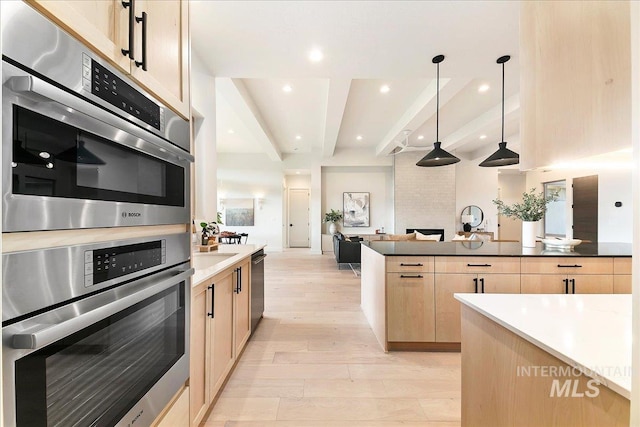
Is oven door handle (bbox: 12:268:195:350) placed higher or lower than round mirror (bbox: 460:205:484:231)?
lower

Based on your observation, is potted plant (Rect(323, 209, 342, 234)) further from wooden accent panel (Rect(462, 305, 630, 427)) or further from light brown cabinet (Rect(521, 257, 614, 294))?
wooden accent panel (Rect(462, 305, 630, 427))

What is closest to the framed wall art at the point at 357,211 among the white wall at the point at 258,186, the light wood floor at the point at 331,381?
the white wall at the point at 258,186

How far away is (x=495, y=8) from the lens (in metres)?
2.08

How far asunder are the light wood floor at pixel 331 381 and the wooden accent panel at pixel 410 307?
0.18 metres

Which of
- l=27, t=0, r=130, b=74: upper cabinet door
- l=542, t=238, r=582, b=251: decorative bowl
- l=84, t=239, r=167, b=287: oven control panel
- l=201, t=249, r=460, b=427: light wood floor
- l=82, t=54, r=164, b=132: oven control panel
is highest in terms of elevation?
l=27, t=0, r=130, b=74: upper cabinet door

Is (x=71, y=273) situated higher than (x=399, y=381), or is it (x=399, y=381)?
(x=71, y=273)

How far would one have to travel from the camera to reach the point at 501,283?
8.04ft

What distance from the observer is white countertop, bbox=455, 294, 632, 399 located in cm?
69

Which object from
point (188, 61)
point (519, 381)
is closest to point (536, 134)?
point (519, 381)

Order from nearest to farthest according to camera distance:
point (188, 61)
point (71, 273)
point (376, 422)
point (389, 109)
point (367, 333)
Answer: point (71, 273) → point (188, 61) → point (376, 422) → point (367, 333) → point (389, 109)

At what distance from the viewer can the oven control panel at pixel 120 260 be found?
2.23 ft

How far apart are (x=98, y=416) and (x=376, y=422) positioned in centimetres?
151

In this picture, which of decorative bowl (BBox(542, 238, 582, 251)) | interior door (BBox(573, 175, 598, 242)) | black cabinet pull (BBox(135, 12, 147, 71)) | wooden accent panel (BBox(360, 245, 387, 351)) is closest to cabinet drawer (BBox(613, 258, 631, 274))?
decorative bowl (BBox(542, 238, 582, 251))

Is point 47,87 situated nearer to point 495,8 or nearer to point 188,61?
point 188,61
